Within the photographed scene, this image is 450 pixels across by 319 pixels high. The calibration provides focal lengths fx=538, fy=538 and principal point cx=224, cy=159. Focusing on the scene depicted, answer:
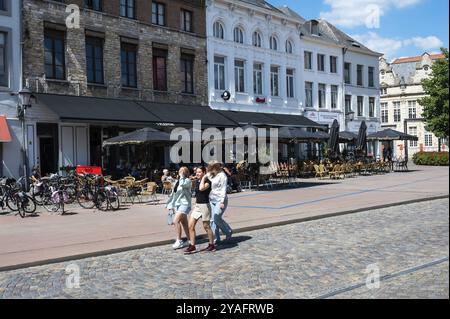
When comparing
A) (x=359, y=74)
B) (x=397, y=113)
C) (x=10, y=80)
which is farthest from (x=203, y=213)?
(x=397, y=113)

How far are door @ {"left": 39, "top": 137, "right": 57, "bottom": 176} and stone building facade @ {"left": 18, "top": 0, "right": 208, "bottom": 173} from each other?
0.14 feet

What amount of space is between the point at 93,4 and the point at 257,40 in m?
13.5

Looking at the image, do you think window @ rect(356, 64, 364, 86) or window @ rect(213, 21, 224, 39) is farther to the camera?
window @ rect(356, 64, 364, 86)

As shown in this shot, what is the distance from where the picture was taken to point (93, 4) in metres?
25.7

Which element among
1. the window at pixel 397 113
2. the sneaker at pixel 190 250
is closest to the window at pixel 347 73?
the window at pixel 397 113

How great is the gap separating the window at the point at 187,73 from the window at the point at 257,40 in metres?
6.47

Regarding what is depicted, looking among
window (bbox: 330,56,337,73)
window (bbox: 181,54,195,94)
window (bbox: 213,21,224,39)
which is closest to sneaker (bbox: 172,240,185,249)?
window (bbox: 181,54,195,94)

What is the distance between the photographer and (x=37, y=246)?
10.1 meters

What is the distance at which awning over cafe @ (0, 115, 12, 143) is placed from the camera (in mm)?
21406

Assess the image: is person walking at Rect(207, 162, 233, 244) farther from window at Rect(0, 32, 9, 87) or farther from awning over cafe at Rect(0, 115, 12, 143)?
window at Rect(0, 32, 9, 87)

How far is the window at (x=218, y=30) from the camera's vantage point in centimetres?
3283

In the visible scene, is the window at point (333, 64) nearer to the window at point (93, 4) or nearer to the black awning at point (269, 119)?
the black awning at point (269, 119)

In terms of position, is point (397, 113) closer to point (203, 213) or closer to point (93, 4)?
point (93, 4)

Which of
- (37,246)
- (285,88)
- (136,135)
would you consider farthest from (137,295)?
(285,88)
